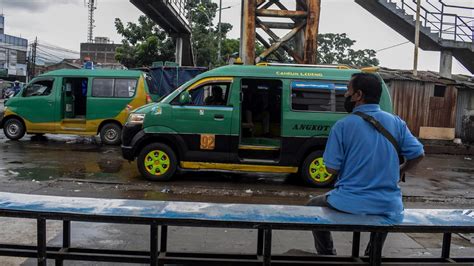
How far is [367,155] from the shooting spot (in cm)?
334

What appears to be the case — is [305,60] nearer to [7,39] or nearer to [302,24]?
[302,24]

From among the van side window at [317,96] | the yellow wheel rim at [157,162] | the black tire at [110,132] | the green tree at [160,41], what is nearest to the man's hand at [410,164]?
the van side window at [317,96]

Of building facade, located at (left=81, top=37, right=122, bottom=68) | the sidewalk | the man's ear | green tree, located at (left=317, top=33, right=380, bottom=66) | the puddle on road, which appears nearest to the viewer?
the man's ear

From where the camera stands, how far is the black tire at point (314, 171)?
8.63 metres

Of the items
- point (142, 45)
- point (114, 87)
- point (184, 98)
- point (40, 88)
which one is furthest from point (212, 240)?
Result: point (142, 45)

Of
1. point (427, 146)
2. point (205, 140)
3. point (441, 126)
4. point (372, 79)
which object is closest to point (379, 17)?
point (441, 126)

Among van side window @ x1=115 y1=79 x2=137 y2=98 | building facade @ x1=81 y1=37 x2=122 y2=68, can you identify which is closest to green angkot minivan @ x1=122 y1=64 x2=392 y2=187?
van side window @ x1=115 y1=79 x2=137 y2=98

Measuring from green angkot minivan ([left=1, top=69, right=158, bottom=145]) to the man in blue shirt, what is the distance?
10.9 meters

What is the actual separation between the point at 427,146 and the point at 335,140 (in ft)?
44.4

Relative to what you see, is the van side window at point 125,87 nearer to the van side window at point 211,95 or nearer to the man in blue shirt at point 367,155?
the van side window at point 211,95

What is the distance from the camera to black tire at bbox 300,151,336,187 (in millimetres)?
8633

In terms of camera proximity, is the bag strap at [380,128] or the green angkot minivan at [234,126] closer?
the bag strap at [380,128]

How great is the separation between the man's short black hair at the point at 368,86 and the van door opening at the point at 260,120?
5283 millimetres

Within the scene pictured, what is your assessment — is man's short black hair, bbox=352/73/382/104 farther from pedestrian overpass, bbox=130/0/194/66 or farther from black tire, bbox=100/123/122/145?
pedestrian overpass, bbox=130/0/194/66
